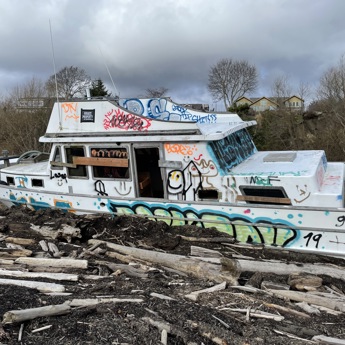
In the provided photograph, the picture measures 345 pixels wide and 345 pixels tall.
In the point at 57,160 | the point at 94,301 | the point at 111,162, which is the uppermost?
A: the point at 57,160

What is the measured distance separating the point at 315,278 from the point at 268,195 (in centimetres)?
179

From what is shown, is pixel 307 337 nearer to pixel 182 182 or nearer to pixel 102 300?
pixel 102 300

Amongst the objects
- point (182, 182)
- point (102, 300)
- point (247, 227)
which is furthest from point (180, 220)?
point (102, 300)

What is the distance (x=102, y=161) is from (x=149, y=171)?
48.6 inches

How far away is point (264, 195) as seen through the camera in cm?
568

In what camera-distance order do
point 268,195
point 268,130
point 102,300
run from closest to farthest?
1. point 102,300
2. point 268,195
3. point 268,130

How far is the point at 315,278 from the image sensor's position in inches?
162

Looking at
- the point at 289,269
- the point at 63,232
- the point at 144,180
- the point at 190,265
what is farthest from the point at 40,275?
the point at 144,180

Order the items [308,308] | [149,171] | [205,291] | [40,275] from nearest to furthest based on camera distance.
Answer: [308,308], [205,291], [40,275], [149,171]

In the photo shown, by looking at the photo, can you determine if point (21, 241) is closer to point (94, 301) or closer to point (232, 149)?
point (94, 301)

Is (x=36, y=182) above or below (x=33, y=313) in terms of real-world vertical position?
above

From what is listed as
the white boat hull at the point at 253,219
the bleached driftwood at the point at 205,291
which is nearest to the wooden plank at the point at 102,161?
the white boat hull at the point at 253,219

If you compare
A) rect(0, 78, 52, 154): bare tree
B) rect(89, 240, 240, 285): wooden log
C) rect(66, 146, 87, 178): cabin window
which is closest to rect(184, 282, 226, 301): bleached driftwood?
rect(89, 240, 240, 285): wooden log

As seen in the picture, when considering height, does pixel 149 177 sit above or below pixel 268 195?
above
